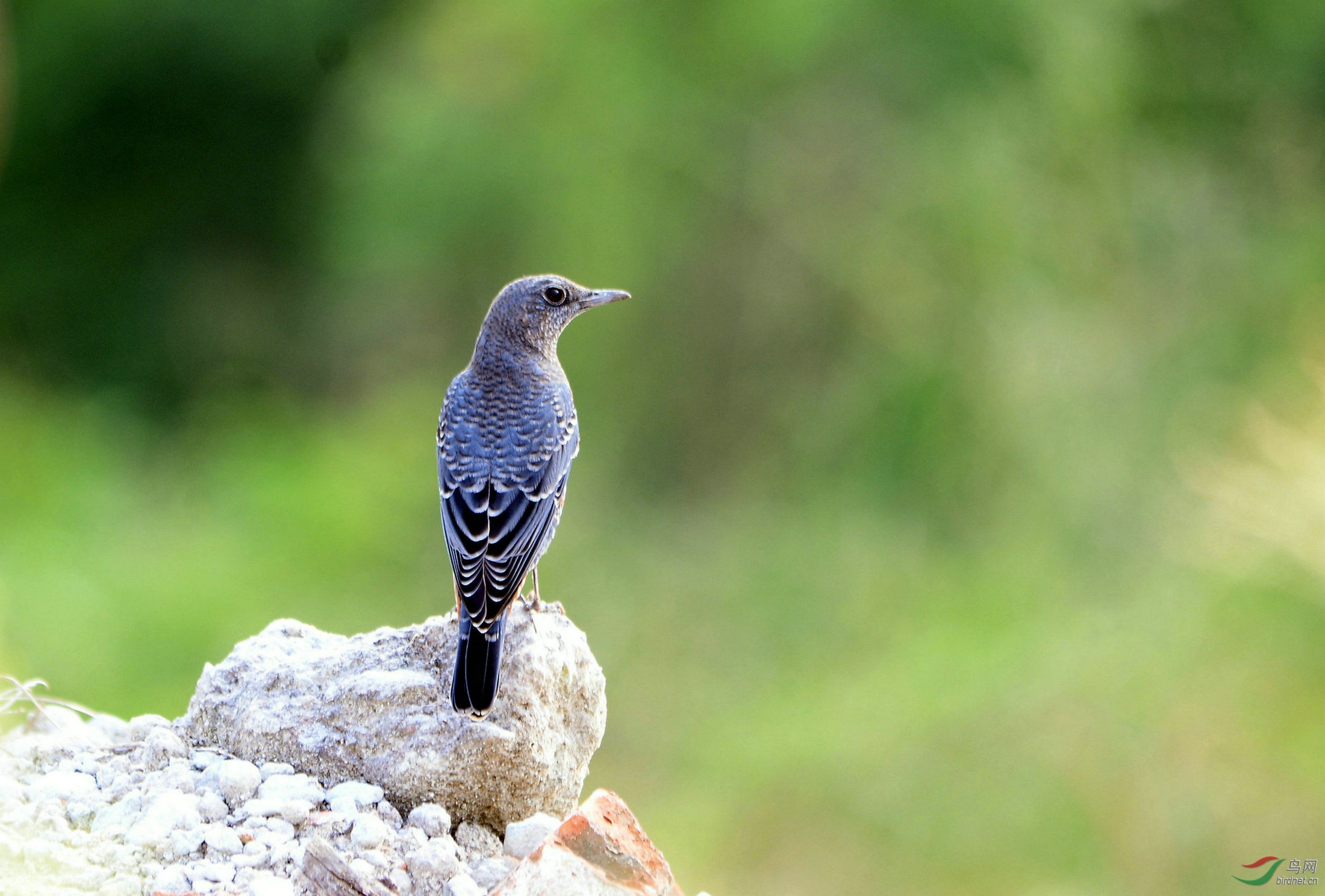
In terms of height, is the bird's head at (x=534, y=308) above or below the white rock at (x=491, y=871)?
above

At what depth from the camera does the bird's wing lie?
3.08 meters

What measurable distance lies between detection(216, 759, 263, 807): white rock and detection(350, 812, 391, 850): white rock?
24 centimetres

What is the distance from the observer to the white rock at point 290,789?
260cm

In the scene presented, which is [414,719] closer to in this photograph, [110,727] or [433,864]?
[433,864]

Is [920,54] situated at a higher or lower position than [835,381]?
higher

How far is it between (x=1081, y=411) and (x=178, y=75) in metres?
7.83

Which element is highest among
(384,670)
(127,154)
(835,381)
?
(127,154)

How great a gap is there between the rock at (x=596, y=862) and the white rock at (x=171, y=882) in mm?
551

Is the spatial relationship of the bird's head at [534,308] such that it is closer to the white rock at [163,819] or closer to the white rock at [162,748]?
the white rock at [162,748]

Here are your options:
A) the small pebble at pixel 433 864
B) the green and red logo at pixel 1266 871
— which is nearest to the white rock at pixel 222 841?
the small pebble at pixel 433 864

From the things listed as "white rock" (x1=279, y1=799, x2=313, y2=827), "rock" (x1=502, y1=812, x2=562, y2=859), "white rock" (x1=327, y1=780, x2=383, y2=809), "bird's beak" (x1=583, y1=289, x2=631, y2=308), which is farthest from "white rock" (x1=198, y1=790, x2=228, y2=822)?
"bird's beak" (x1=583, y1=289, x2=631, y2=308)

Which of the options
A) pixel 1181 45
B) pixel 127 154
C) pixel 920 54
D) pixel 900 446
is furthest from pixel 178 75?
pixel 1181 45

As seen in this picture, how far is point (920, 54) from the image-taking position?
8.09 metres

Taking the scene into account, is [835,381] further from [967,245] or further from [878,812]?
[878,812]
